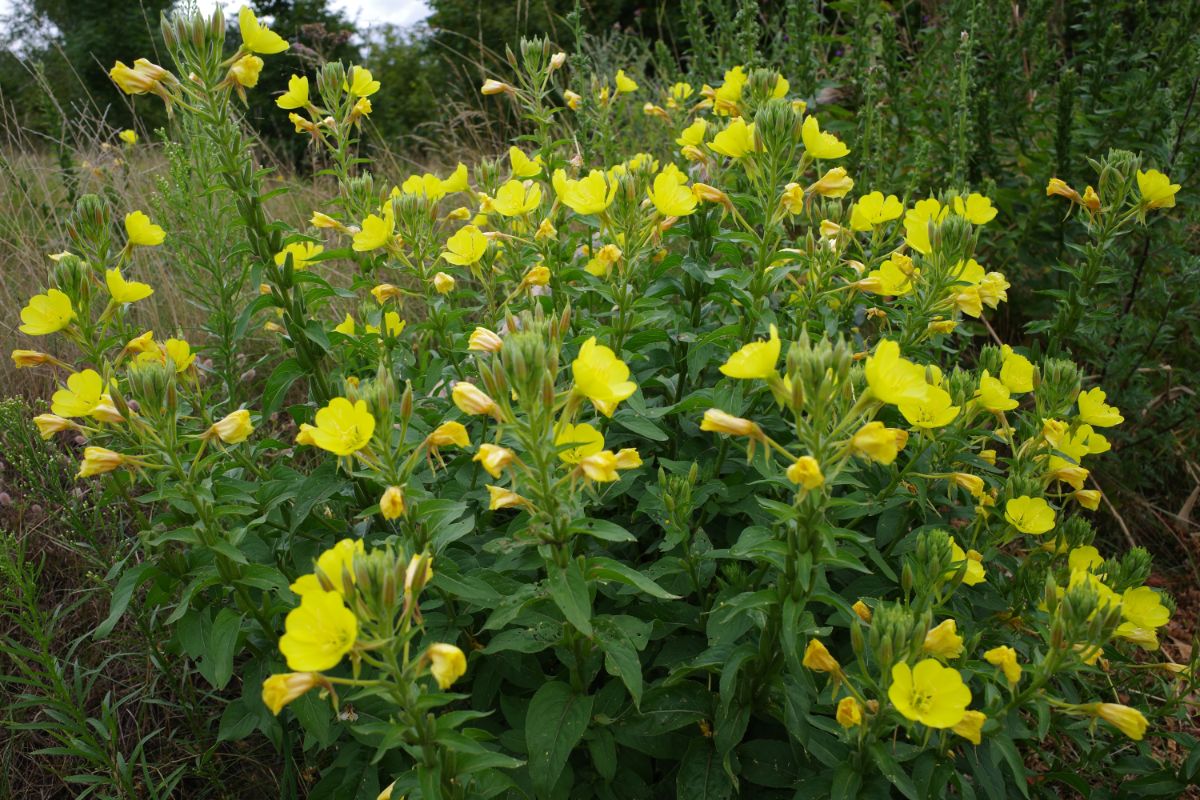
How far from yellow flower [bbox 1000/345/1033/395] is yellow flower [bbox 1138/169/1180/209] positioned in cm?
77

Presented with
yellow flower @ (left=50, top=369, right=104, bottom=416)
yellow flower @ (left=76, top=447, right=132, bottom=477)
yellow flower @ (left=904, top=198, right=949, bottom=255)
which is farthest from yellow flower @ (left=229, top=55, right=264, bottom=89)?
yellow flower @ (left=904, top=198, right=949, bottom=255)

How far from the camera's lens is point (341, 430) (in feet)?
5.51


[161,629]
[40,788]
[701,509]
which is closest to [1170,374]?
[701,509]

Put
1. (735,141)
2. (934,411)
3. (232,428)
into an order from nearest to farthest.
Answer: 1. (232,428)
2. (934,411)
3. (735,141)

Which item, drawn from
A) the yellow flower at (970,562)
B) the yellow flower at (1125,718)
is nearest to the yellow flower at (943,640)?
the yellow flower at (970,562)

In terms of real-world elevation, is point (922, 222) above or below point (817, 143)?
below

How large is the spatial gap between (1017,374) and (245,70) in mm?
2252

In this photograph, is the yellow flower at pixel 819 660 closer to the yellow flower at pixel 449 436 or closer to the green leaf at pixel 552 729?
the green leaf at pixel 552 729

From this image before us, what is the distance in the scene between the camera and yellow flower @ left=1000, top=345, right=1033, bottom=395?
85.7 inches

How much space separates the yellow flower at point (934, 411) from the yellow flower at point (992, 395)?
103mm

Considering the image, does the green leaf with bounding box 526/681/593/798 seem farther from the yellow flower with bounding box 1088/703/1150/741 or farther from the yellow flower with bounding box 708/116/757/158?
the yellow flower with bounding box 708/116/757/158

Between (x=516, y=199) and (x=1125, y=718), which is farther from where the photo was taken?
(x=516, y=199)

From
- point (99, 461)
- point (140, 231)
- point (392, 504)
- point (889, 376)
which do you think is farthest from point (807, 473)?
point (140, 231)

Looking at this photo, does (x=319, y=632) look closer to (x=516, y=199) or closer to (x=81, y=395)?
(x=81, y=395)
